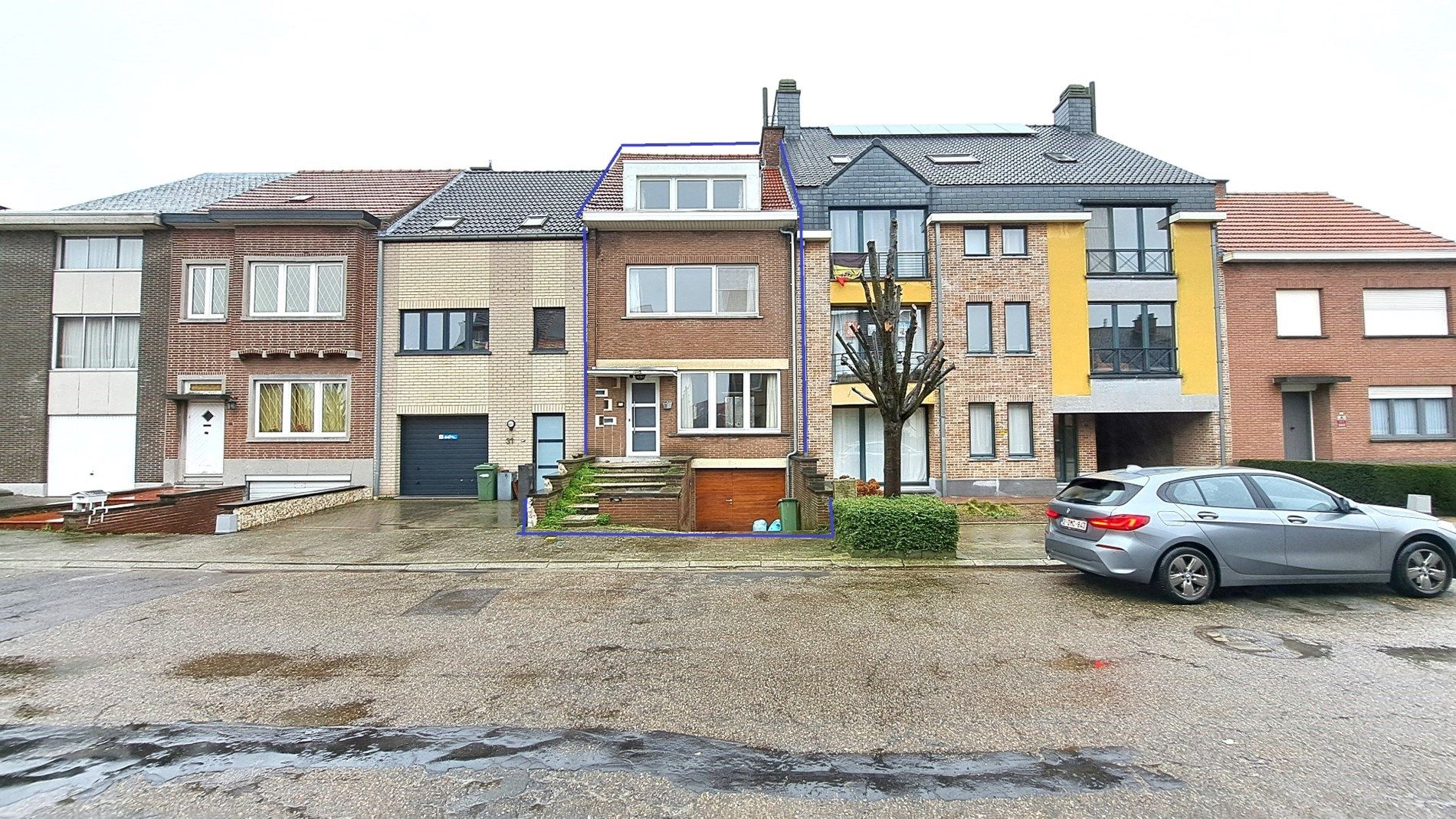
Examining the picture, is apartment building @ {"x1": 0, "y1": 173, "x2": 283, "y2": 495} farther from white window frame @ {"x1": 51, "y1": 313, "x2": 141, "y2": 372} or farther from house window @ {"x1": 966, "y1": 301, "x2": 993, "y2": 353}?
house window @ {"x1": 966, "y1": 301, "x2": 993, "y2": 353}

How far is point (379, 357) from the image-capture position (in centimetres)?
1706

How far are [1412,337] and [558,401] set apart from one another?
22922mm

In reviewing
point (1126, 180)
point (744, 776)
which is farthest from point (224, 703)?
point (1126, 180)

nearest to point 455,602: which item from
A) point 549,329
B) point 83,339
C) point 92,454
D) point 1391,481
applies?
point 549,329

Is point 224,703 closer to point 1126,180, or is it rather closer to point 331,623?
point 331,623

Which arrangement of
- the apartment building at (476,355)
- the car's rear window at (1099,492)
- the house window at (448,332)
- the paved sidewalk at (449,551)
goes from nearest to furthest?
1. the car's rear window at (1099,492)
2. the paved sidewalk at (449,551)
3. the apartment building at (476,355)
4. the house window at (448,332)

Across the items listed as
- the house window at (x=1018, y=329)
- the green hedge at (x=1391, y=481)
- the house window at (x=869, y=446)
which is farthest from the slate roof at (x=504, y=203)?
the green hedge at (x=1391, y=481)

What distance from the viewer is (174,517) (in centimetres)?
1323

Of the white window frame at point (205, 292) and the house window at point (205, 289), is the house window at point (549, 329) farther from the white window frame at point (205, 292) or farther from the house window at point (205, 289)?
the house window at point (205, 289)

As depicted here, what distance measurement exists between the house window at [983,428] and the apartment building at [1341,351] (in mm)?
6425

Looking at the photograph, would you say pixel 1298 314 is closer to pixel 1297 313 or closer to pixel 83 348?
pixel 1297 313

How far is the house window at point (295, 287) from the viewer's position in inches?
669

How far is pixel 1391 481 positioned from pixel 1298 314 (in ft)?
18.9

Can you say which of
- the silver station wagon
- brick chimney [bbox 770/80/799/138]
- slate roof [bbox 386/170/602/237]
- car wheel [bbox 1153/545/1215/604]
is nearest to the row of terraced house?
slate roof [bbox 386/170/602/237]
